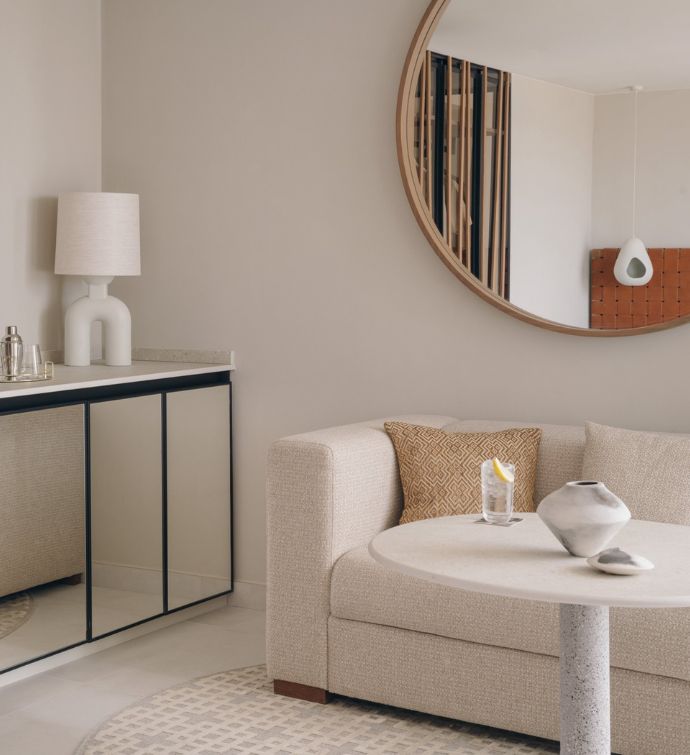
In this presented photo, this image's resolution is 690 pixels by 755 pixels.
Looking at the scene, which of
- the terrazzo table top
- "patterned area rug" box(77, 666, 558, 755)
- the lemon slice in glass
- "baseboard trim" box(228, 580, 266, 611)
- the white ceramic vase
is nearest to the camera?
the terrazzo table top

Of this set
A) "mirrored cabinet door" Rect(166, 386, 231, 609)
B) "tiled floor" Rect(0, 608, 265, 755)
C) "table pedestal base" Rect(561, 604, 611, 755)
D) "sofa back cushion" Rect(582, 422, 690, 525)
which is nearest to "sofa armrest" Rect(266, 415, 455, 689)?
"tiled floor" Rect(0, 608, 265, 755)

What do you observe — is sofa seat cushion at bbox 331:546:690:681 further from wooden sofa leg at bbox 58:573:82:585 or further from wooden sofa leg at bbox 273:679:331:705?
wooden sofa leg at bbox 58:573:82:585

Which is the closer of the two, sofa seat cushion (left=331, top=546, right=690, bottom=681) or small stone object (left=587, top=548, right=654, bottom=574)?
small stone object (left=587, top=548, right=654, bottom=574)

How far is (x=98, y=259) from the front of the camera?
3275 mm

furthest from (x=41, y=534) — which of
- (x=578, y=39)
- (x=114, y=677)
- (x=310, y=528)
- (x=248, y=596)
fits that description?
(x=578, y=39)

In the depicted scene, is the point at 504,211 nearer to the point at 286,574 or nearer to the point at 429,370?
the point at 429,370

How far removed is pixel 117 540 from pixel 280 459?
70 centimetres

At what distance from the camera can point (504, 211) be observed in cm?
303

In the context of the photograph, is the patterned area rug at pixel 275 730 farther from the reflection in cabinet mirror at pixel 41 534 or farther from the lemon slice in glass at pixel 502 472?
the lemon slice in glass at pixel 502 472

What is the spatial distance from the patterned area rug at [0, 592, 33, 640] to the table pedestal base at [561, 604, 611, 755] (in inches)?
61.7

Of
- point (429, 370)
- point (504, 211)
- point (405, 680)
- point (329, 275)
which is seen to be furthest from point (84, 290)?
point (405, 680)

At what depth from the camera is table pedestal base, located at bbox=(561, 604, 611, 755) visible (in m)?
1.76

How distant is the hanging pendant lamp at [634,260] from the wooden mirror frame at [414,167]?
23 cm

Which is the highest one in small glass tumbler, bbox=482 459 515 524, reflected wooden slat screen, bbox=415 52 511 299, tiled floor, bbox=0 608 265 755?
reflected wooden slat screen, bbox=415 52 511 299
